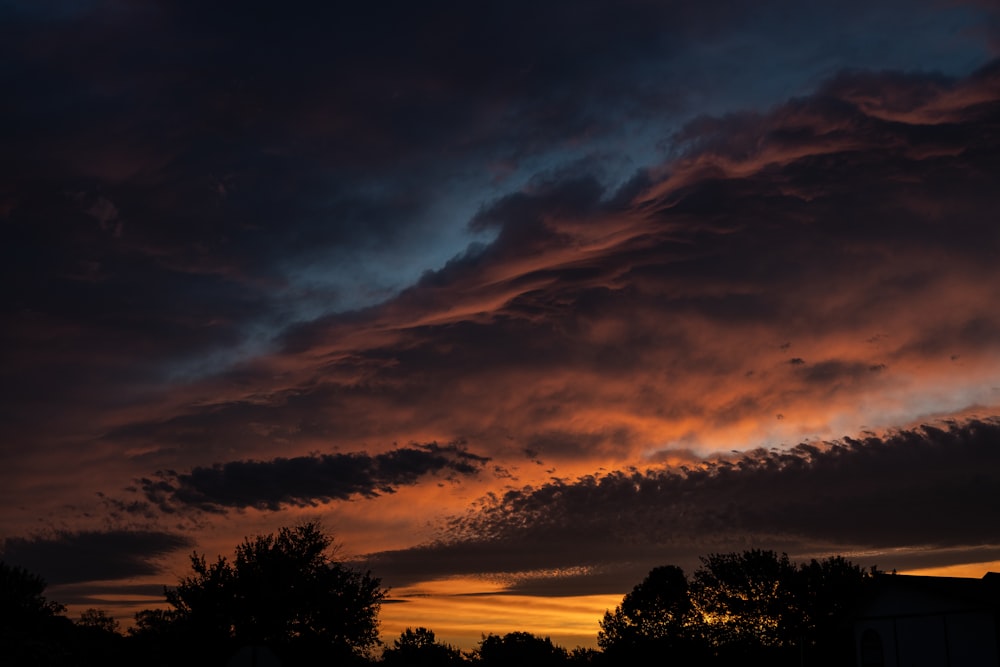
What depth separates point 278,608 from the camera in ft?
182

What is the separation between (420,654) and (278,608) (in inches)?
3387

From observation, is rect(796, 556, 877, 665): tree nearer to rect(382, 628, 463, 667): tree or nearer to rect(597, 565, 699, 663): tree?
rect(597, 565, 699, 663): tree

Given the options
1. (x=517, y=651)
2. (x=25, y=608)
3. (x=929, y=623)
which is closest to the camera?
(x=929, y=623)

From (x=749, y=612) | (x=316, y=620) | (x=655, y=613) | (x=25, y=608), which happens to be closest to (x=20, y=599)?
(x=25, y=608)

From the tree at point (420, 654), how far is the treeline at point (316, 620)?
35.6 meters

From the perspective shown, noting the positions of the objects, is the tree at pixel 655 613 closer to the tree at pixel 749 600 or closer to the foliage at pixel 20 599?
the tree at pixel 749 600

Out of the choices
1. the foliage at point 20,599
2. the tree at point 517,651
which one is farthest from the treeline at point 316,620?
the tree at point 517,651

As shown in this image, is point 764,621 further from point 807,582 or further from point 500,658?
point 500,658

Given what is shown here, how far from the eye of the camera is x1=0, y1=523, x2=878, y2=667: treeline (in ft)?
157

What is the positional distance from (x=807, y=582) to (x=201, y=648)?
61.0m

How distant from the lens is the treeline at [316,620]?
47938 millimetres

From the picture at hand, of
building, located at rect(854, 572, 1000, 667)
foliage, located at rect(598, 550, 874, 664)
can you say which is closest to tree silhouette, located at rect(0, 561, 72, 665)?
building, located at rect(854, 572, 1000, 667)

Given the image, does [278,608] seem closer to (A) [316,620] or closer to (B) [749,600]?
(A) [316,620]

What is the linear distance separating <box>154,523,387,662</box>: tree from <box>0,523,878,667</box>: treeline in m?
0.06
